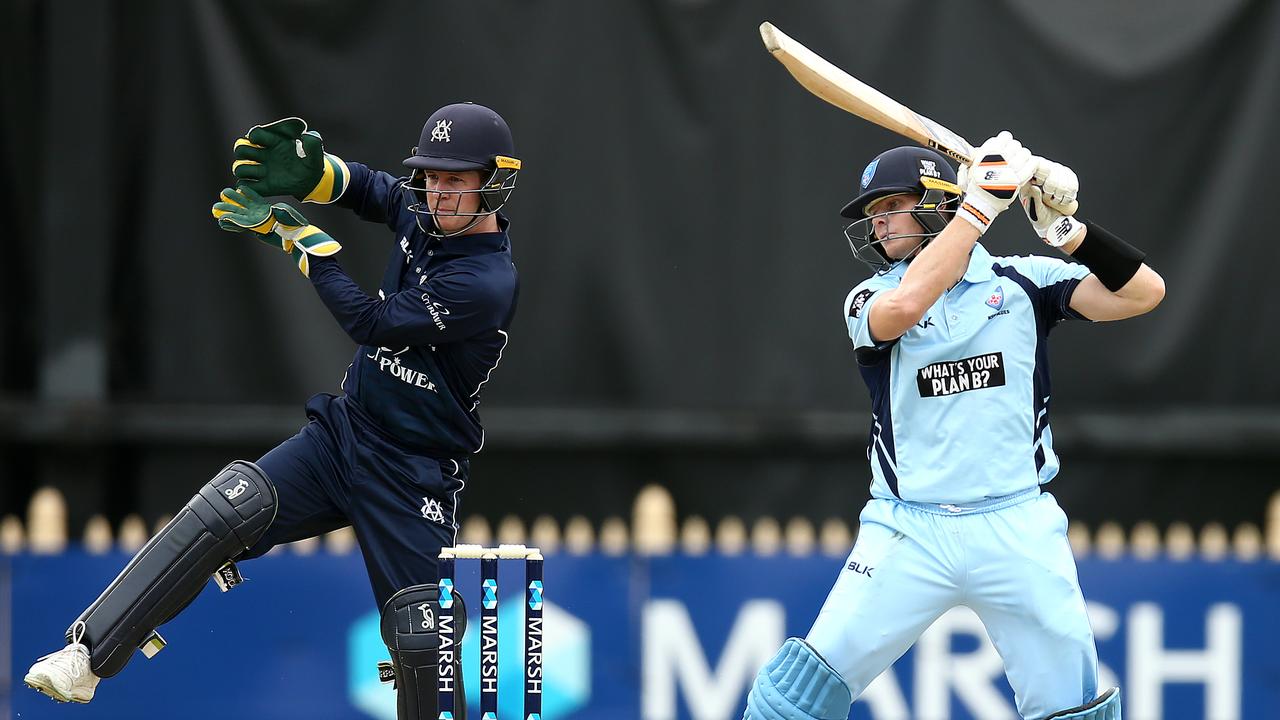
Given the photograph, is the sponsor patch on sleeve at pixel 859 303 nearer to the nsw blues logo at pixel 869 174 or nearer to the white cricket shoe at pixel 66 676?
the nsw blues logo at pixel 869 174

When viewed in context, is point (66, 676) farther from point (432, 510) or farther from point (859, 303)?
point (859, 303)

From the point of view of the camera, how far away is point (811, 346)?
7.50m

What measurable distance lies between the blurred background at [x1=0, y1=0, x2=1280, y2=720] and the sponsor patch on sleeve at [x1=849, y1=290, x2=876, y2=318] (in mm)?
3084

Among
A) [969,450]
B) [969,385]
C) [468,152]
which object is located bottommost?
[969,450]

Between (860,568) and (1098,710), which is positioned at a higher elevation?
(860,568)

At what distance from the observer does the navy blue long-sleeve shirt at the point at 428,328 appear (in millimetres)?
4461

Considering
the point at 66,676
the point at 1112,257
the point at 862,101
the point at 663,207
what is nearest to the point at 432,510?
the point at 66,676

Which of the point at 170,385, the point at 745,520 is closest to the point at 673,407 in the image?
the point at 745,520

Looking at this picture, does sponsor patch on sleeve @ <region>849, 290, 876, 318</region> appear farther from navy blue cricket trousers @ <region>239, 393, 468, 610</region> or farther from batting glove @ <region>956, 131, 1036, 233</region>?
navy blue cricket trousers @ <region>239, 393, 468, 610</region>

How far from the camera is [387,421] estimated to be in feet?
15.1

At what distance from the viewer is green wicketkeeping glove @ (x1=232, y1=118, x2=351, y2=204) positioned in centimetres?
461

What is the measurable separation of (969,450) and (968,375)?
183 millimetres

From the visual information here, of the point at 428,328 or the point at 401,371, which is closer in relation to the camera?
the point at 428,328

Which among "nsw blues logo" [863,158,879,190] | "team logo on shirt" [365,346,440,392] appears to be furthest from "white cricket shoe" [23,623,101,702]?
"nsw blues logo" [863,158,879,190]
